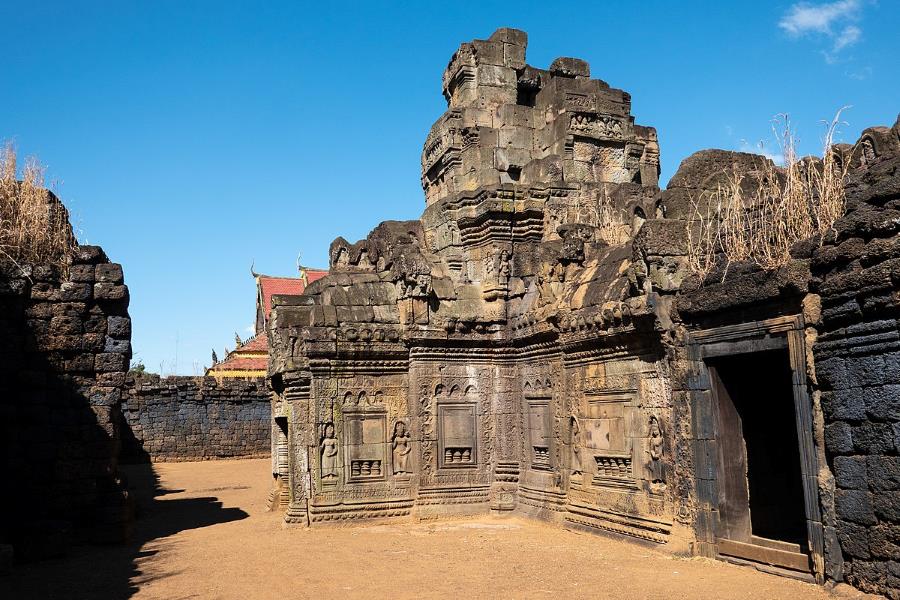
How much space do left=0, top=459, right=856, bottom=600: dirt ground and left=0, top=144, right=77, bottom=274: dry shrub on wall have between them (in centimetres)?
404

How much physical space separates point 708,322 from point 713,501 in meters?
1.91

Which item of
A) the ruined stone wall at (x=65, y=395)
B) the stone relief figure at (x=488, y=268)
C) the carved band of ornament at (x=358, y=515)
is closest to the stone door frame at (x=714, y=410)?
the stone relief figure at (x=488, y=268)

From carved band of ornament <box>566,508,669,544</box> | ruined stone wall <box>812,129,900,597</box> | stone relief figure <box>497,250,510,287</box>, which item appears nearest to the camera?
ruined stone wall <box>812,129,900,597</box>

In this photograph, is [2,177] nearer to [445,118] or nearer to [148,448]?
[445,118]

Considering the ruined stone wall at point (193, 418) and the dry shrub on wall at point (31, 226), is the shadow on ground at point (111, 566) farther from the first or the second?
the ruined stone wall at point (193, 418)

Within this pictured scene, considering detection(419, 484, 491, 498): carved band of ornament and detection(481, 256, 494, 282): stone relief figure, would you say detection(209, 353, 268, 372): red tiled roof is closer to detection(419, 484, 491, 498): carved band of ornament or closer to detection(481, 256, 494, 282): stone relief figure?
detection(481, 256, 494, 282): stone relief figure

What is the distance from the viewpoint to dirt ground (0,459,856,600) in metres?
7.71

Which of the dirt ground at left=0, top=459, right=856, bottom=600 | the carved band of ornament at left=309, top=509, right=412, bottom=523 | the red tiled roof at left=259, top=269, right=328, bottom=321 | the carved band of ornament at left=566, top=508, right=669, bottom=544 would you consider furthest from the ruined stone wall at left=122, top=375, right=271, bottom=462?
the carved band of ornament at left=566, top=508, right=669, bottom=544

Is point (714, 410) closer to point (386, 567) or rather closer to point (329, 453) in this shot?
point (386, 567)

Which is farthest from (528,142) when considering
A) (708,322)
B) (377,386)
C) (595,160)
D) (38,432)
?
(38,432)

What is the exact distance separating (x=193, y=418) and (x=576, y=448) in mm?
18286

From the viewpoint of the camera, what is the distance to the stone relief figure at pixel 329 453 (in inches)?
462

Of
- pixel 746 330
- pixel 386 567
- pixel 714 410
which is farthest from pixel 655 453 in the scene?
pixel 386 567

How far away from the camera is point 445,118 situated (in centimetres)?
1438
